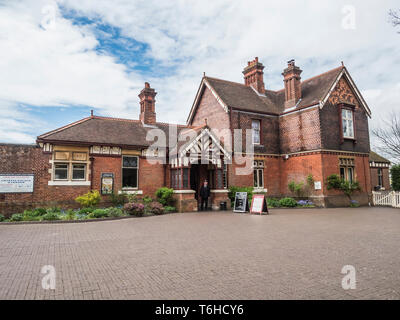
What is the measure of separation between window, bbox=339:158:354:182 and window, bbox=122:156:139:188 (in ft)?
47.1

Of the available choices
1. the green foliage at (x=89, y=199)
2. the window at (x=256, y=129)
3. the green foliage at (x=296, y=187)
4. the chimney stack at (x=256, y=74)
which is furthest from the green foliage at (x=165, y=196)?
the chimney stack at (x=256, y=74)

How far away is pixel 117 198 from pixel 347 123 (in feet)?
56.8

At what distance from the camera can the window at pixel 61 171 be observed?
1532 cm

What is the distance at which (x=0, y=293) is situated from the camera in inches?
165

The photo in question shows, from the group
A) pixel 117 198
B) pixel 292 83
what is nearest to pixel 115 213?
pixel 117 198

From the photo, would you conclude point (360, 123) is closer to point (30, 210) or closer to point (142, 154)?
point (142, 154)

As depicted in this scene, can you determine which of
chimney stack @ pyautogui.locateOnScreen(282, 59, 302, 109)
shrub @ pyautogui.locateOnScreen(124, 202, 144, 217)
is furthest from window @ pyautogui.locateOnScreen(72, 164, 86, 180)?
chimney stack @ pyautogui.locateOnScreen(282, 59, 302, 109)

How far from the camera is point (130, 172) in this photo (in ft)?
56.3

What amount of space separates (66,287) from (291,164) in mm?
18918

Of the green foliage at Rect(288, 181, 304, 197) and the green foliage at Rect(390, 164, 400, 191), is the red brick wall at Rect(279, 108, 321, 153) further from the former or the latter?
the green foliage at Rect(390, 164, 400, 191)

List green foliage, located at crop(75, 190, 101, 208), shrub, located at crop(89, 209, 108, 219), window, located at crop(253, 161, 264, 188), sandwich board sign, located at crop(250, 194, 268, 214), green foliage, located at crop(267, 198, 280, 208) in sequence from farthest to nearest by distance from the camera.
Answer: window, located at crop(253, 161, 264, 188) → green foliage, located at crop(267, 198, 280, 208) → sandwich board sign, located at crop(250, 194, 268, 214) → green foliage, located at crop(75, 190, 101, 208) → shrub, located at crop(89, 209, 108, 219)

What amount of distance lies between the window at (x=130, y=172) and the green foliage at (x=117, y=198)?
2.44 ft

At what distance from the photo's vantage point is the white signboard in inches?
542
